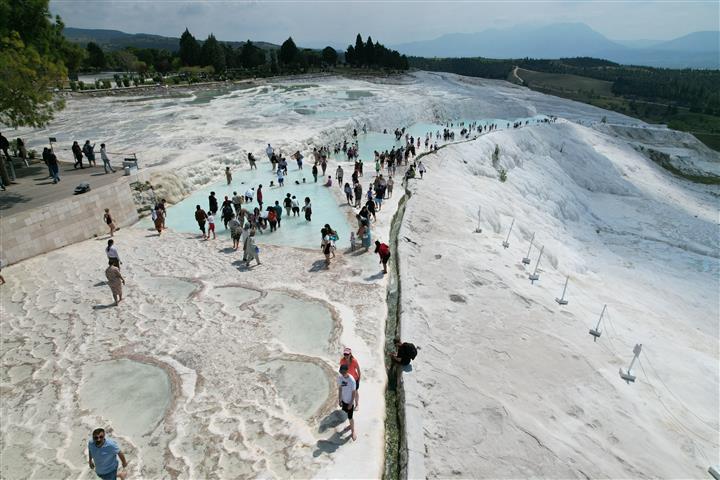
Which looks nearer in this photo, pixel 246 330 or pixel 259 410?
Result: pixel 259 410

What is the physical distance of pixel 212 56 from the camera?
222 feet

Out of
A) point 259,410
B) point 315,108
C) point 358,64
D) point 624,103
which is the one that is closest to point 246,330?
point 259,410

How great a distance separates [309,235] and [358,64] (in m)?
78.7

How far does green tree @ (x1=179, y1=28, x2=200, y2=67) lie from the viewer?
224ft

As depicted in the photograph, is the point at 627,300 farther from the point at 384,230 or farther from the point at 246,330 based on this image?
the point at 246,330

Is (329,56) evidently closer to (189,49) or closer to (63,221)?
(189,49)

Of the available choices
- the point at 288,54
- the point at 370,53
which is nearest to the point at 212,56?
the point at 288,54

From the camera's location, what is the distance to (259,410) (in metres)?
7.47

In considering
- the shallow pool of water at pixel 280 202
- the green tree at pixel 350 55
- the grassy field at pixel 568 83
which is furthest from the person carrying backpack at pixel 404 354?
the grassy field at pixel 568 83

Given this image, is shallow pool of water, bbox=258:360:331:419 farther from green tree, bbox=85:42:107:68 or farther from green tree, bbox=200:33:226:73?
green tree, bbox=85:42:107:68

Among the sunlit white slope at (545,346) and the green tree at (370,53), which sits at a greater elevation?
the green tree at (370,53)

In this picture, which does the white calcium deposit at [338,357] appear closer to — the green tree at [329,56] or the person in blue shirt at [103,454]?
the person in blue shirt at [103,454]

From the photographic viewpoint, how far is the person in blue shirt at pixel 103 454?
5125 millimetres

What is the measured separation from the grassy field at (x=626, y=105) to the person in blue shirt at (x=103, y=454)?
8256 cm
